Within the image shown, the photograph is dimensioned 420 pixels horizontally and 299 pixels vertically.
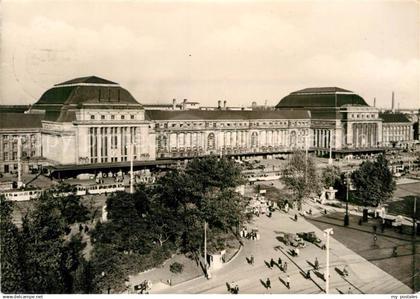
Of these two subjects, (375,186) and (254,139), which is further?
(254,139)

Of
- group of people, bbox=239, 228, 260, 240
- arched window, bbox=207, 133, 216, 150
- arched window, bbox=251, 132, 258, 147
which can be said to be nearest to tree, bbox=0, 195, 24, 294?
group of people, bbox=239, 228, 260, 240

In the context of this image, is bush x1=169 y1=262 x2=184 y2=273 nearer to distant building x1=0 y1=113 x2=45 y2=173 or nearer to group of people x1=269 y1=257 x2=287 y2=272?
group of people x1=269 y1=257 x2=287 y2=272

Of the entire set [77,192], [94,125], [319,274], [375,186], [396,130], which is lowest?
[319,274]

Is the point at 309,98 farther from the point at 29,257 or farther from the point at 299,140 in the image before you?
the point at 29,257

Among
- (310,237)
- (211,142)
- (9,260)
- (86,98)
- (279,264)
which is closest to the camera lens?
(9,260)

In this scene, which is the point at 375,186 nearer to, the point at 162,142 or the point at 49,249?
the point at 49,249

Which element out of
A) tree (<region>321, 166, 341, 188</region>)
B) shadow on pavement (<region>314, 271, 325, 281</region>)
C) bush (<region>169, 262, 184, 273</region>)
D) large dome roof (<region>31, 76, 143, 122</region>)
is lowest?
bush (<region>169, 262, 184, 273</region>)

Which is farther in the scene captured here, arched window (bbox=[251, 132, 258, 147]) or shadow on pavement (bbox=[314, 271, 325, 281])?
arched window (bbox=[251, 132, 258, 147])

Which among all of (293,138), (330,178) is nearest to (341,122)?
(293,138)
